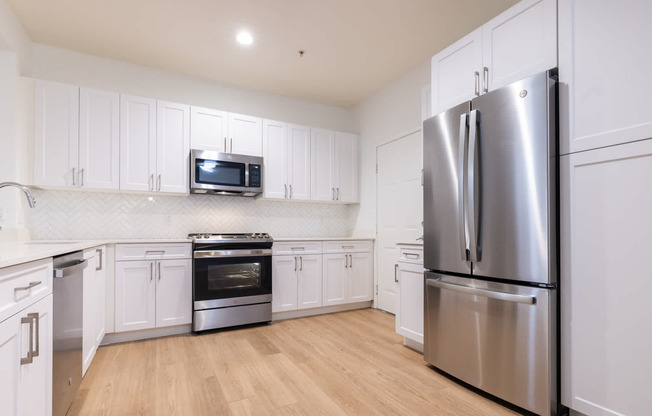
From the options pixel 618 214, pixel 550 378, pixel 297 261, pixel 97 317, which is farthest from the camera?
pixel 297 261

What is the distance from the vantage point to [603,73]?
5.28 ft

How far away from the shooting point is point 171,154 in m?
3.48

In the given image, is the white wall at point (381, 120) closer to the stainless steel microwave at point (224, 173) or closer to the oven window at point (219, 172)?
the stainless steel microwave at point (224, 173)

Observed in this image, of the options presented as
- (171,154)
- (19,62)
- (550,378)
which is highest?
(19,62)

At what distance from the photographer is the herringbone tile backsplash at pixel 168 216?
127 inches

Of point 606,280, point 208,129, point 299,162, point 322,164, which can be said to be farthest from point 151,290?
point 606,280

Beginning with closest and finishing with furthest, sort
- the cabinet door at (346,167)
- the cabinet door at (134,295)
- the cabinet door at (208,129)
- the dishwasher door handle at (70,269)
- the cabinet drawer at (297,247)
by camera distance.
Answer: the dishwasher door handle at (70,269)
the cabinet door at (134,295)
the cabinet door at (208,129)
the cabinet drawer at (297,247)
the cabinet door at (346,167)

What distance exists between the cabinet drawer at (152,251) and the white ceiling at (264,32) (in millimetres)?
1954

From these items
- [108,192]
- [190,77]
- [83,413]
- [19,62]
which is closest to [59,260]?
[83,413]

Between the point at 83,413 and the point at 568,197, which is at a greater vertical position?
the point at 568,197

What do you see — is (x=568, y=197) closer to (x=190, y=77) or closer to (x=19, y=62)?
(x=190, y=77)

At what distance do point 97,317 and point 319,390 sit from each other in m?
1.83

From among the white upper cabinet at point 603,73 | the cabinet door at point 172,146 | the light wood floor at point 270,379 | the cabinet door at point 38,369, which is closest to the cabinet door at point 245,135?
the cabinet door at point 172,146

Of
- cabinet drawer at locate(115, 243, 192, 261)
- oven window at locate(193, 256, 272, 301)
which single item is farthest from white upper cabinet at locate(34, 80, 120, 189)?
oven window at locate(193, 256, 272, 301)
